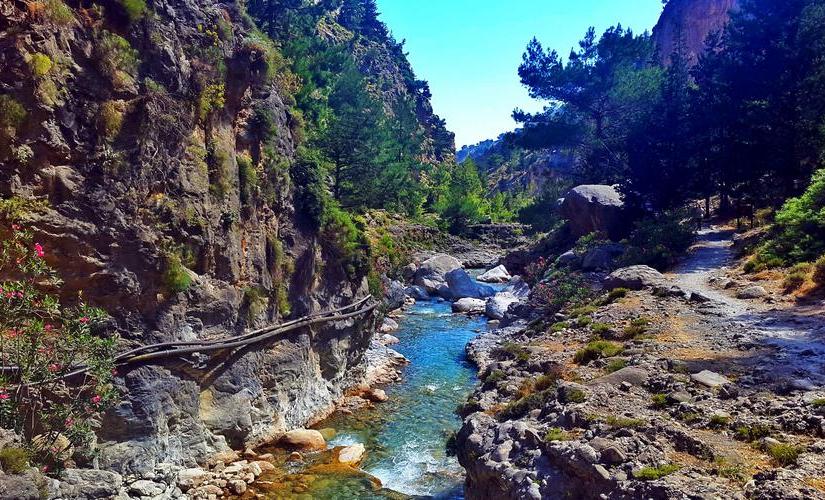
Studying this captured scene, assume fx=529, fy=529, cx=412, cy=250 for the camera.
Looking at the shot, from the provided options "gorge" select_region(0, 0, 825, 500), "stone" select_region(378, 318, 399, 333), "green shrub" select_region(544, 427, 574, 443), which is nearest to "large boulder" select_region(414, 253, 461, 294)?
"stone" select_region(378, 318, 399, 333)

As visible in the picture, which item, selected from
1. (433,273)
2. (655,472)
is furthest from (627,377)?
(433,273)

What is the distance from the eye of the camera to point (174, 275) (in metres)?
14.0

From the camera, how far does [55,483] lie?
10.6 meters

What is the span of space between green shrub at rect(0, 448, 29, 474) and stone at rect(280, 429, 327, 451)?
7.99 m

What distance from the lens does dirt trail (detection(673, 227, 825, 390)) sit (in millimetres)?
10648

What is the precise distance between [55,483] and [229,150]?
10.5m

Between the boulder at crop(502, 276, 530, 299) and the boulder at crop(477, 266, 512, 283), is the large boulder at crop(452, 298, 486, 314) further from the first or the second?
the boulder at crop(477, 266, 512, 283)

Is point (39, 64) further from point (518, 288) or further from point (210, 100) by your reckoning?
point (518, 288)

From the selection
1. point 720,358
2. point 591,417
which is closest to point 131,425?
point 591,417

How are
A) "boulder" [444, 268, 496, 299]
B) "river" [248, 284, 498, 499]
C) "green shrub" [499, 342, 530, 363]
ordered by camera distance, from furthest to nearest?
1. "boulder" [444, 268, 496, 299]
2. "green shrub" [499, 342, 530, 363]
3. "river" [248, 284, 498, 499]

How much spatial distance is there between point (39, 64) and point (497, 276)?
4392 centimetres

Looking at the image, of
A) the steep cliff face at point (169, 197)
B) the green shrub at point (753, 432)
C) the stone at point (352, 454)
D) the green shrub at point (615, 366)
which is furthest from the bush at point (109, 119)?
the green shrub at point (753, 432)

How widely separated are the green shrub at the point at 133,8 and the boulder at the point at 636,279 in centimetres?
1823

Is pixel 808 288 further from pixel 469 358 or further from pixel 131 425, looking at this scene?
pixel 131 425
